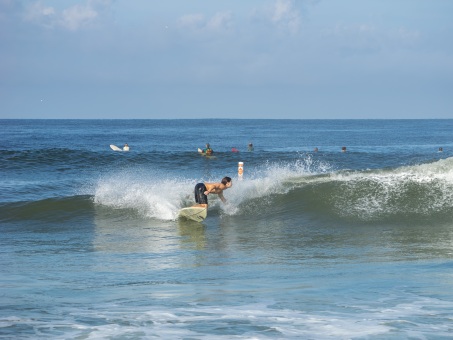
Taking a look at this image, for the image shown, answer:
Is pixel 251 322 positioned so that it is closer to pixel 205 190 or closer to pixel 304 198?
pixel 205 190

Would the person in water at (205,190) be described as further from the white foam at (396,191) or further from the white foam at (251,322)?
the white foam at (251,322)

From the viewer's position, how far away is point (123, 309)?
814 centimetres

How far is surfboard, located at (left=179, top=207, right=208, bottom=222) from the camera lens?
55.4ft

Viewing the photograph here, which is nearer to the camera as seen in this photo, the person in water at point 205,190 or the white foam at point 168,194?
the person in water at point 205,190

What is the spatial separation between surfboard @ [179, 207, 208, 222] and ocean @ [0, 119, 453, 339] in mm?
221

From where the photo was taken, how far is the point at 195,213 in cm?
1691

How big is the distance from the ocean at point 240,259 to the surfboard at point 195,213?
221mm

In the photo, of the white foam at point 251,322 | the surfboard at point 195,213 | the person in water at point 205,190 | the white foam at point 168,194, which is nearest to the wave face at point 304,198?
the white foam at point 168,194

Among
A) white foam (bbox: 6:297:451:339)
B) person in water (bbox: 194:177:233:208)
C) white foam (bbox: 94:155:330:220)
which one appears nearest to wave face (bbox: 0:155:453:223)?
white foam (bbox: 94:155:330:220)

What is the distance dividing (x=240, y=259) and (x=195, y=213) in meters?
5.14

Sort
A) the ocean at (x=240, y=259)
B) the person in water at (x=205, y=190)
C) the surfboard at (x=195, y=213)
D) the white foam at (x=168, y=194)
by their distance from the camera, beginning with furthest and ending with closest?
the white foam at (x=168, y=194) < the person in water at (x=205, y=190) < the surfboard at (x=195, y=213) < the ocean at (x=240, y=259)

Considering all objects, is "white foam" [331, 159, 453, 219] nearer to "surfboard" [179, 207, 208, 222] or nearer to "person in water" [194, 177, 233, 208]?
"person in water" [194, 177, 233, 208]

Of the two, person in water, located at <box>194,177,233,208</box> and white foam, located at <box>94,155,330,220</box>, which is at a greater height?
person in water, located at <box>194,177,233,208</box>

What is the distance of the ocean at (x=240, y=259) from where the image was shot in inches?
296
